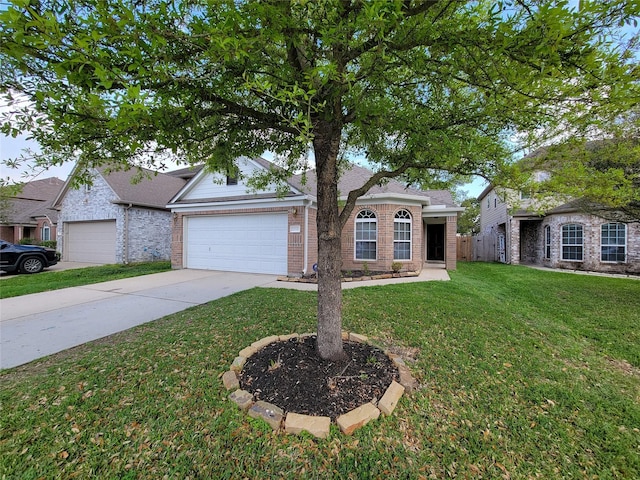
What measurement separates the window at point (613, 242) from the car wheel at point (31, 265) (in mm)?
23664

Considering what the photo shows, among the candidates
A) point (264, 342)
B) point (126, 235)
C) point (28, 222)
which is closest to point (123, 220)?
point (126, 235)

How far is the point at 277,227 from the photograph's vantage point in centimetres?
989

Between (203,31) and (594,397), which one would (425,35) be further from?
(594,397)

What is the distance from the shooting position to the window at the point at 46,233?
1974 cm

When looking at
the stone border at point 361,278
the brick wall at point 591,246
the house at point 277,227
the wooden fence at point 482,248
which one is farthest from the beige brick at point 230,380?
the wooden fence at point 482,248

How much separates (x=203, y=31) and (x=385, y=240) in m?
9.19

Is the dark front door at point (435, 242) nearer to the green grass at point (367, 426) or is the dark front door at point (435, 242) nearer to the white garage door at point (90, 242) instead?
the green grass at point (367, 426)

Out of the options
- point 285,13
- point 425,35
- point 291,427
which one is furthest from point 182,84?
point 291,427

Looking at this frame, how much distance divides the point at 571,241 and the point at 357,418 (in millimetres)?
15893

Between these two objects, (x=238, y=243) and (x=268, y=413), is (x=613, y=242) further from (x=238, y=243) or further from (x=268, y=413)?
(x=268, y=413)

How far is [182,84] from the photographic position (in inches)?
90.4

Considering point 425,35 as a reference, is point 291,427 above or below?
below

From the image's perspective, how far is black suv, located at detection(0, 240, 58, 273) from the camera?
10.6 m

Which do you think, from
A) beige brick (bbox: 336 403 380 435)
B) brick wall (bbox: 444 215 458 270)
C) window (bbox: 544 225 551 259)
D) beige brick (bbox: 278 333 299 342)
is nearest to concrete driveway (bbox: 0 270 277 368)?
beige brick (bbox: 278 333 299 342)
